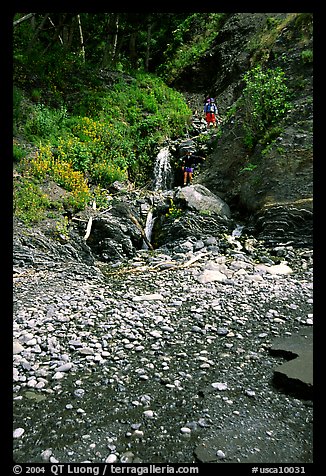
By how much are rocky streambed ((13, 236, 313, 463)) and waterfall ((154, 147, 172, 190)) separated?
770 centimetres

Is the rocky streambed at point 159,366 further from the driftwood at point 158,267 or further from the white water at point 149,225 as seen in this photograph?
the white water at point 149,225

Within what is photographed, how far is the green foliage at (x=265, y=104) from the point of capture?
11242 millimetres

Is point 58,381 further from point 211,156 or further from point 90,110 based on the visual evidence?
point 90,110

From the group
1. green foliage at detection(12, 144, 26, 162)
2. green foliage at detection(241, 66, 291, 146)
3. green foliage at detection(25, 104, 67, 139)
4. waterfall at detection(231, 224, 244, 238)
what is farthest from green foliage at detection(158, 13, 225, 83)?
waterfall at detection(231, 224, 244, 238)

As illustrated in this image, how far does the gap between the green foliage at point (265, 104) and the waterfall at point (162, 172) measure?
14.3 feet

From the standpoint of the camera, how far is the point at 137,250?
1039 cm

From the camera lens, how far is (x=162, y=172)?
50.3 ft

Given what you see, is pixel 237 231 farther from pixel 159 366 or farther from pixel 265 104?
pixel 159 366

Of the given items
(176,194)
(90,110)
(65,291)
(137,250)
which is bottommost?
(65,291)

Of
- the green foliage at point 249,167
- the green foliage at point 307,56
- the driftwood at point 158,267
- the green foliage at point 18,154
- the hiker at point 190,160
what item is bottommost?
the driftwood at point 158,267

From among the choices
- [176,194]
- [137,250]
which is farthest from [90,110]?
[137,250]

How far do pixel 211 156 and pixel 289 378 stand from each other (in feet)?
37.2

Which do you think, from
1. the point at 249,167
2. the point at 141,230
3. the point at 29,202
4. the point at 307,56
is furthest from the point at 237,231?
the point at 307,56

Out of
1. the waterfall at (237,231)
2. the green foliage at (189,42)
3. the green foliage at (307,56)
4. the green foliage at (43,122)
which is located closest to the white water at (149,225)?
the waterfall at (237,231)
